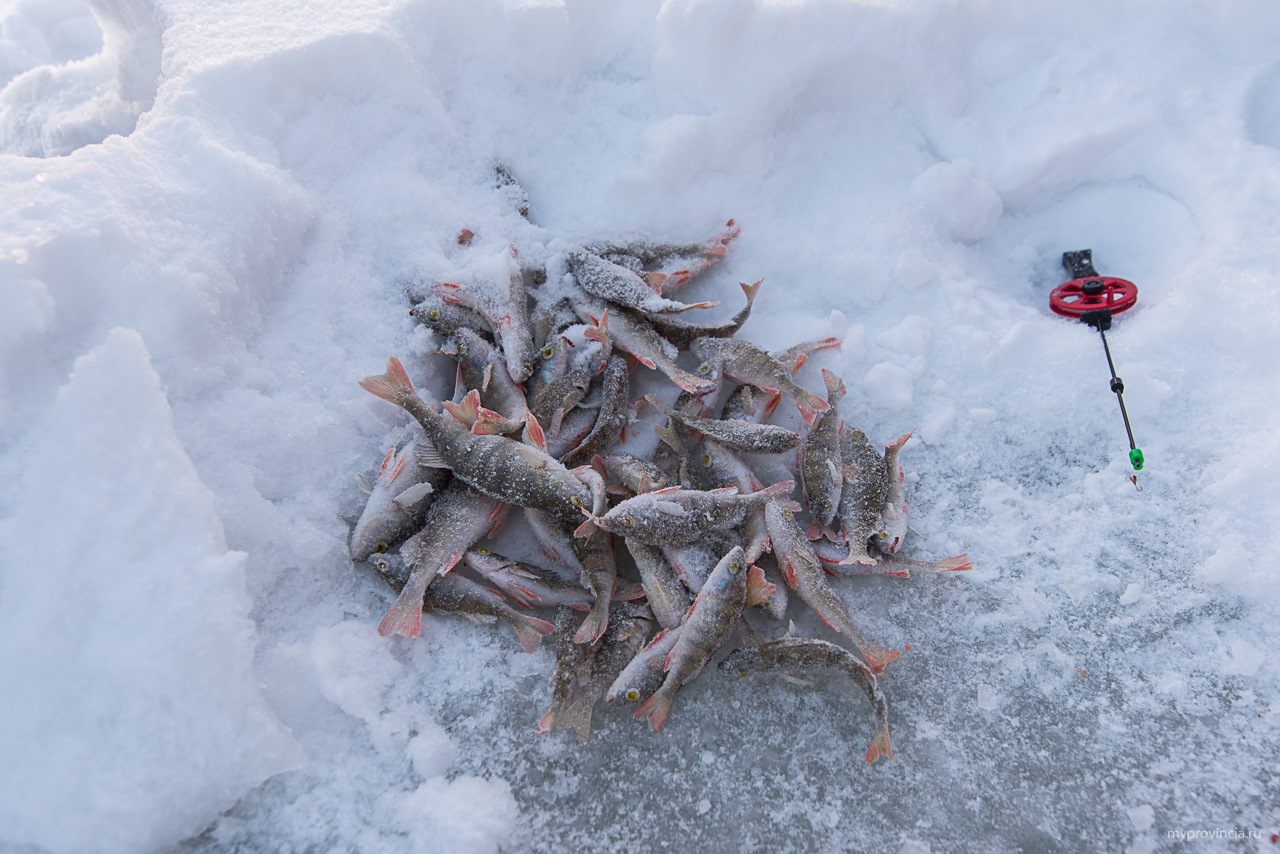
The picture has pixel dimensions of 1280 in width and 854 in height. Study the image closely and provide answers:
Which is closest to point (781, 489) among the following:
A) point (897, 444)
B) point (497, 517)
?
point (897, 444)

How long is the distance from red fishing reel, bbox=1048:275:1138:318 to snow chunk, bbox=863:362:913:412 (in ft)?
3.24

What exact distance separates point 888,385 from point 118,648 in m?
3.14

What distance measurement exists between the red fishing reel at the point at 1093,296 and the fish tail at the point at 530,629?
300 cm

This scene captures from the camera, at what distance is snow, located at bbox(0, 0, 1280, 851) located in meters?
2.13

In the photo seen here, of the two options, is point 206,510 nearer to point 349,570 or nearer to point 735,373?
point 349,570

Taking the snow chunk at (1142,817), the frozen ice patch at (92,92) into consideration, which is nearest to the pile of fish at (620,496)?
the snow chunk at (1142,817)

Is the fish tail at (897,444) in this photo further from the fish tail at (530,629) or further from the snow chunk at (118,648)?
the snow chunk at (118,648)

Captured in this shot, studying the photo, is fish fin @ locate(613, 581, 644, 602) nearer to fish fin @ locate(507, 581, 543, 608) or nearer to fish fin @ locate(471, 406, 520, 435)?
fish fin @ locate(507, 581, 543, 608)

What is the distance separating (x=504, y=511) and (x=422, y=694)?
75 centimetres

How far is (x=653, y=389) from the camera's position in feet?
10.9

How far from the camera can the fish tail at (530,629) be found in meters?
2.53

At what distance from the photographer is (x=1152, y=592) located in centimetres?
262

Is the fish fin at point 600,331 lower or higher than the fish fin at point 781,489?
higher

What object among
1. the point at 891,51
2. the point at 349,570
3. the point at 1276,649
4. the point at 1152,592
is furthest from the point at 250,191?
the point at 1276,649
